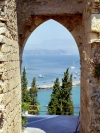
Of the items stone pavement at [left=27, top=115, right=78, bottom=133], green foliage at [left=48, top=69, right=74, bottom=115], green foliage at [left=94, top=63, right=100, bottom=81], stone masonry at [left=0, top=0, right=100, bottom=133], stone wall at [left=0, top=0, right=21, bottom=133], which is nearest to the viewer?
stone wall at [left=0, top=0, right=21, bottom=133]

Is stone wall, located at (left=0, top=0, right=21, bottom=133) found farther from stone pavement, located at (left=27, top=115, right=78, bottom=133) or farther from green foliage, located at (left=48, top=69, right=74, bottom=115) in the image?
green foliage, located at (left=48, top=69, right=74, bottom=115)

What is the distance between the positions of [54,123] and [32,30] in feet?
12.3

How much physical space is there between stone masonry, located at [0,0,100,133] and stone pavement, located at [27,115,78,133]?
2588mm

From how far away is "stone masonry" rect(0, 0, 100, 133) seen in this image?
5.99 m

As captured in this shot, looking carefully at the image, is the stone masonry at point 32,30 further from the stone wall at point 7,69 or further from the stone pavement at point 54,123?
the stone pavement at point 54,123

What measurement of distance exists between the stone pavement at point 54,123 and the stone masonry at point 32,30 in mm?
2588

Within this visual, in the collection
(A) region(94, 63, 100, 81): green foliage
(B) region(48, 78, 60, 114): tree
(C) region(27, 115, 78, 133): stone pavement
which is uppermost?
(A) region(94, 63, 100, 81): green foliage

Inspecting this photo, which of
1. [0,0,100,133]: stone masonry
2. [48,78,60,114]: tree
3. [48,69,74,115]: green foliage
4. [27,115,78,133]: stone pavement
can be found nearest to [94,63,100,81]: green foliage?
[0,0,100,133]: stone masonry

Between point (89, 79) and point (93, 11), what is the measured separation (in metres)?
1.56

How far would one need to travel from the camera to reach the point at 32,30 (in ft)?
30.8

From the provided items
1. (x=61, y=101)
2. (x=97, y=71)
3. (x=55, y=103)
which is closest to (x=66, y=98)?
(x=61, y=101)

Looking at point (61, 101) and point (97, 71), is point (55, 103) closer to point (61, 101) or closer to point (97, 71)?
point (61, 101)

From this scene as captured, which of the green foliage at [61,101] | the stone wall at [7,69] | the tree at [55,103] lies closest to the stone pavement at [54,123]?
the stone wall at [7,69]

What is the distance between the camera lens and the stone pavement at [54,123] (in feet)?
33.7
